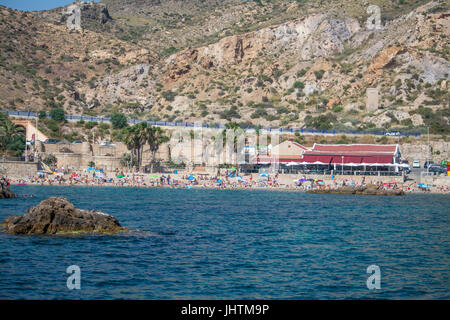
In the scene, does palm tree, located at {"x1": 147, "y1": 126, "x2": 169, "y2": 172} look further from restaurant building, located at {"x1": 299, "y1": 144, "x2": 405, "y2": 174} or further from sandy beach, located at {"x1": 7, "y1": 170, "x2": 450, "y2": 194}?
restaurant building, located at {"x1": 299, "y1": 144, "x2": 405, "y2": 174}

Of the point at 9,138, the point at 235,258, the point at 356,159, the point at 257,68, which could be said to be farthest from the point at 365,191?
the point at 257,68

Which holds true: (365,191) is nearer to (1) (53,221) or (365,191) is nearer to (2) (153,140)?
(2) (153,140)

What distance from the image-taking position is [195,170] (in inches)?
2729

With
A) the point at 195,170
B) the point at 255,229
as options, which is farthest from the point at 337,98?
the point at 255,229

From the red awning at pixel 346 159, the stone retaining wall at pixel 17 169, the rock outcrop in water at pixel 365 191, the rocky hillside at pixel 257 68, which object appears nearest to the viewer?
the rock outcrop in water at pixel 365 191

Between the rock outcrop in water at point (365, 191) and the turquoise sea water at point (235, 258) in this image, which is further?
the rock outcrop in water at point (365, 191)

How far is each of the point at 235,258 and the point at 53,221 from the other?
9.10 metres

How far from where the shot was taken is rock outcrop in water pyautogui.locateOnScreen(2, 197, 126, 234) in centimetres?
2278

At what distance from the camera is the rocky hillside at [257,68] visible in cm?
8881

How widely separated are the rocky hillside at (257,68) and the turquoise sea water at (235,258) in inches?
2159

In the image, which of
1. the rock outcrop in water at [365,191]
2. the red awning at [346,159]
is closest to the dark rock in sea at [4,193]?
the rock outcrop in water at [365,191]

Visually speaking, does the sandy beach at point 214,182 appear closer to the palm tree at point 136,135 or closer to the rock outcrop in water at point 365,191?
the rock outcrop in water at point 365,191

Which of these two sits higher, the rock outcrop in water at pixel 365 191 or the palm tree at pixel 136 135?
the palm tree at pixel 136 135

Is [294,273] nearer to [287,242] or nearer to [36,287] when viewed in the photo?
[287,242]
